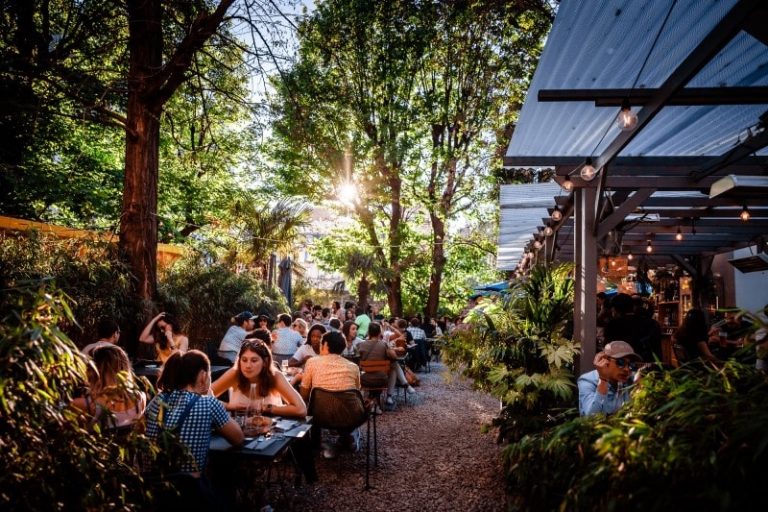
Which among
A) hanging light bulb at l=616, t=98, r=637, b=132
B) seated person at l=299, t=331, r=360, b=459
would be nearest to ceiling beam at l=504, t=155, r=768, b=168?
hanging light bulb at l=616, t=98, r=637, b=132

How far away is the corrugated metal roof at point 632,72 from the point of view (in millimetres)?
2863

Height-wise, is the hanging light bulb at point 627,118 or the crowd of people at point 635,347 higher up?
the hanging light bulb at point 627,118

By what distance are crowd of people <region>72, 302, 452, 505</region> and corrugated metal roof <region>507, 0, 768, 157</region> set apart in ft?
9.72

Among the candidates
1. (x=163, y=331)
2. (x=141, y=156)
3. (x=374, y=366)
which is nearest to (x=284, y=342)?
(x=374, y=366)

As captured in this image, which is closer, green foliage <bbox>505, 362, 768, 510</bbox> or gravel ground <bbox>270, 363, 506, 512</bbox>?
green foliage <bbox>505, 362, 768, 510</bbox>

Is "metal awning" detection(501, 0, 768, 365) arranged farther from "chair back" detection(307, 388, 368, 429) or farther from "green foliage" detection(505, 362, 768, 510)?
"chair back" detection(307, 388, 368, 429)

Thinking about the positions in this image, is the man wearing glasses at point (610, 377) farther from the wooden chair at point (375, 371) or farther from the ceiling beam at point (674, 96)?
the wooden chair at point (375, 371)

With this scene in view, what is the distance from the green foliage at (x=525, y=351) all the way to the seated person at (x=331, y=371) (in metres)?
1.14

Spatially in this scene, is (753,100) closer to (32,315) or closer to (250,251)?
(32,315)

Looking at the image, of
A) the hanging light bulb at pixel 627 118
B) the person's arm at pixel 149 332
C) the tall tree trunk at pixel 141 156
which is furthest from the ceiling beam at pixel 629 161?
the tall tree trunk at pixel 141 156

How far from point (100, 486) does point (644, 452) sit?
1768mm

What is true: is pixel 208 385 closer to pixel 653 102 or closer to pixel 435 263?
pixel 653 102

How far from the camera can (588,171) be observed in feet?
16.1

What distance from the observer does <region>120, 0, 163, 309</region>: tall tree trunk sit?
7.65 m
